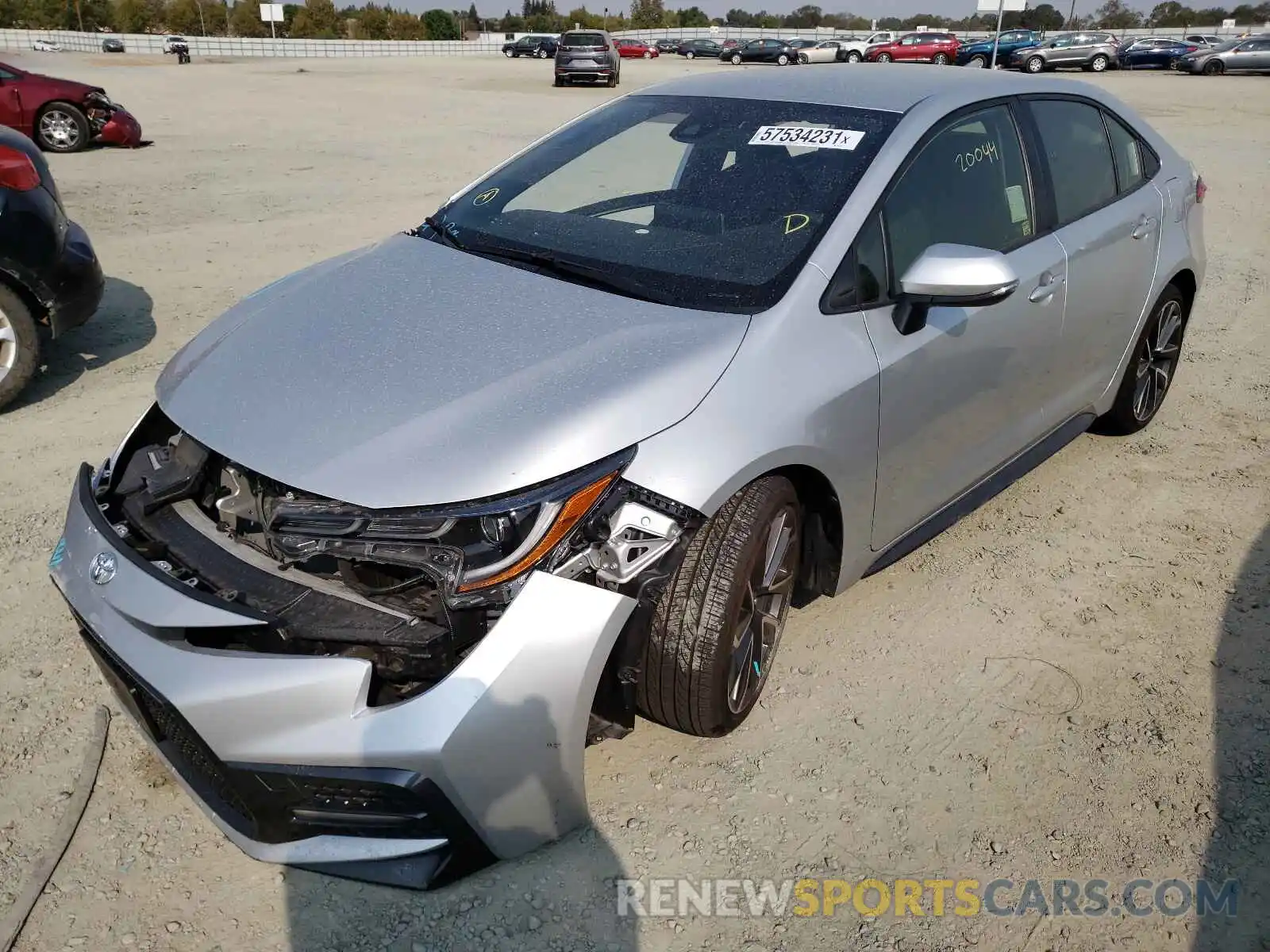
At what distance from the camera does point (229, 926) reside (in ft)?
7.51

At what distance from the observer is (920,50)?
39.4 metres

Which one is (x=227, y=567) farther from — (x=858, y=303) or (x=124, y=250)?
(x=124, y=250)

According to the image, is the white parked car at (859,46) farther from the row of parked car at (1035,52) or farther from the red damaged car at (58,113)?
the red damaged car at (58,113)

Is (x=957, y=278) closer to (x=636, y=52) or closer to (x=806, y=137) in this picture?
(x=806, y=137)

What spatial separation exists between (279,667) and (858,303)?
178 cm

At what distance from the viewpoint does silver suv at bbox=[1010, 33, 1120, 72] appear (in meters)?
35.3

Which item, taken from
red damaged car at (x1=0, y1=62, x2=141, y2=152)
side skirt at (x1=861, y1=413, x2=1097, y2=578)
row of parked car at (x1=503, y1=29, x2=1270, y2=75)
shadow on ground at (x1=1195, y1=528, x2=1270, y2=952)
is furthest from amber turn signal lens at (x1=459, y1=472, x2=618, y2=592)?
row of parked car at (x1=503, y1=29, x2=1270, y2=75)

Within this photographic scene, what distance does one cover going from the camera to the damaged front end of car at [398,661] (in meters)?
2.08

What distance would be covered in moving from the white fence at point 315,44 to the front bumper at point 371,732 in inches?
2248

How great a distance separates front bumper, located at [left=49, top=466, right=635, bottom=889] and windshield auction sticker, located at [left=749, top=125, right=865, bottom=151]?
169 cm

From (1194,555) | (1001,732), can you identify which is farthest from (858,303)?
(1194,555)

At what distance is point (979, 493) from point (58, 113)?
13863 mm

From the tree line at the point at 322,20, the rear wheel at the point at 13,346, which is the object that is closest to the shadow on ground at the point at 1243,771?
the rear wheel at the point at 13,346

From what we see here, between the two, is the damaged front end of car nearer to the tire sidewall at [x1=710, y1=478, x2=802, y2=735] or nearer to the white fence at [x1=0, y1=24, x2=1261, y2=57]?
the tire sidewall at [x1=710, y1=478, x2=802, y2=735]
